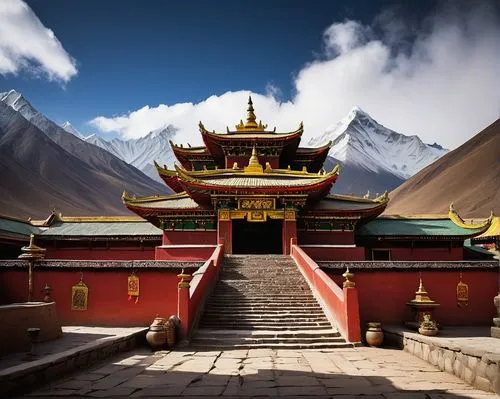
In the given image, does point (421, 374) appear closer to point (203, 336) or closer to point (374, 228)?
point (203, 336)

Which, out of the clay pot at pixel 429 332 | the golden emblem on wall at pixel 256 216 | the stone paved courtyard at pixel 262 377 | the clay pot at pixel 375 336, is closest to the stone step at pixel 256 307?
the clay pot at pixel 375 336

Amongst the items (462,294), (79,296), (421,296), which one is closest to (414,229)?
(462,294)

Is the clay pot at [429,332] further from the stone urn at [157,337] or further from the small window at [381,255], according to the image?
the small window at [381,255]

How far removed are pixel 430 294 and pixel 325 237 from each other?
8916 millimetres

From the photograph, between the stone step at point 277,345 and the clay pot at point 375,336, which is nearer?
the stone step at point 277,345

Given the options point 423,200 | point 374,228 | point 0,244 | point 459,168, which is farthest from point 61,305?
point 459,168

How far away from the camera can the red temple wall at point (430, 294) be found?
15.0 meters

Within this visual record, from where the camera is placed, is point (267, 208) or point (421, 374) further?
point (267, 208)

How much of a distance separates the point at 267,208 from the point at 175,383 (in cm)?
1503

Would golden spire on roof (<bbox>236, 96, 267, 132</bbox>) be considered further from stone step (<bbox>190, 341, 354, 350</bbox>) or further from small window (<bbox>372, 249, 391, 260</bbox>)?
stone step (<bbox>190, 341, 354, 350</bbox>)

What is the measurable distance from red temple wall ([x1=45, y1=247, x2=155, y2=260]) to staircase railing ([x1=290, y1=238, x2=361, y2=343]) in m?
12.6

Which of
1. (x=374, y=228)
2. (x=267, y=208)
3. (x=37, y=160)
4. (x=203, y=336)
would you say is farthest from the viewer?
(x=37, y=160)

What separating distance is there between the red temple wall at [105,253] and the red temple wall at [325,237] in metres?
9.14

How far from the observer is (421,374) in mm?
9148
